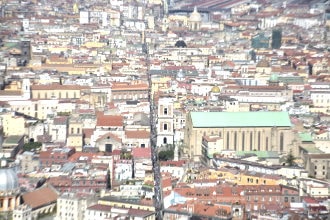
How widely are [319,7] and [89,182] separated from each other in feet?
212

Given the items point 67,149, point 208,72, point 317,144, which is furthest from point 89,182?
point 208,72

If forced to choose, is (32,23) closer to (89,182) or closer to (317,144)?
(317,144)

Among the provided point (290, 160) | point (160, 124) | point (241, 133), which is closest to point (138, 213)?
point (290, 160)

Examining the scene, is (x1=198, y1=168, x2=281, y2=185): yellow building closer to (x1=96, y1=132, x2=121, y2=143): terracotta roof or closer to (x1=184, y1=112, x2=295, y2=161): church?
(x1=184, y1=112, x2=295, y2=161): church

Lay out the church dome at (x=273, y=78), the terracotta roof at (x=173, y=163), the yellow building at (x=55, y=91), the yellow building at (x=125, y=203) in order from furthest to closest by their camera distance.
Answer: the church dome at (x=273, y=78)
the yellow building at (x=55, y=91)
the terracotta roof at (x=173, y=163)
the yellow building at (x=125, y=203)

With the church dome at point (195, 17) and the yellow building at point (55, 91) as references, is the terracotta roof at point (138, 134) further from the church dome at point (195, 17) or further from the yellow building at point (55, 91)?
the church dome at point (195, 17)

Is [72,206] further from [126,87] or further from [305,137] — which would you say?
[126,87]

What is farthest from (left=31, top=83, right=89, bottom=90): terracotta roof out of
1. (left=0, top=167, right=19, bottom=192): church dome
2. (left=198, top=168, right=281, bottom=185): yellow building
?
(left=0, top=167, right=19, bottom=192): church dome

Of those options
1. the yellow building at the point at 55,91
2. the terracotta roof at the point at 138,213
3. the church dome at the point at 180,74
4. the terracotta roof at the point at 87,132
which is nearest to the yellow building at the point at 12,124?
the terracotta roof at the point at 87,132

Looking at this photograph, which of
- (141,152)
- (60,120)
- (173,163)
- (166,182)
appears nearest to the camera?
(166,182)

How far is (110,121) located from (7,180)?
9527 mm

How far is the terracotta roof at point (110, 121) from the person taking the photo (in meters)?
34.4

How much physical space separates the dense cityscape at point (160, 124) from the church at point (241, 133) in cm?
3

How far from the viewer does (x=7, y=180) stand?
25.4m
